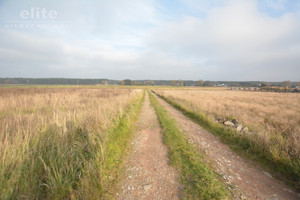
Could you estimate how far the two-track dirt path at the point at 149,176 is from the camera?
8.31 ft

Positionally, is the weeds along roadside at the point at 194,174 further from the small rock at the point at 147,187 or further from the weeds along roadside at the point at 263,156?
the weeds along roadside at the point at 263,156

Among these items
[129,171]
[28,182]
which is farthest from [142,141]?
[28,182]

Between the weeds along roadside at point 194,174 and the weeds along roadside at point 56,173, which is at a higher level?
the weeds along roadside at point 56,173

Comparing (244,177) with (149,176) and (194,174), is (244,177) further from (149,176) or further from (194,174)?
(149,176)

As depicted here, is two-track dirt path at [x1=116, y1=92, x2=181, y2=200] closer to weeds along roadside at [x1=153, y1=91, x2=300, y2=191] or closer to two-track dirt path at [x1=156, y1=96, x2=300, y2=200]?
two-track dirt path at [x1=156, y1=96, x2=300, y2=200]

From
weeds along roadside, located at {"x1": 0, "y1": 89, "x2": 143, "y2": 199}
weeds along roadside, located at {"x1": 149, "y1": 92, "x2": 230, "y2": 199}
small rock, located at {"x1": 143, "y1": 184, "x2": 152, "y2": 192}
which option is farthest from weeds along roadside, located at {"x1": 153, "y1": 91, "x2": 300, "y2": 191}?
weeds along roadside, located at {"x1": 0, "y1": 89, "x2": 143, "y2": 199}

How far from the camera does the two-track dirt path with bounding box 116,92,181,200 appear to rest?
2.53 m

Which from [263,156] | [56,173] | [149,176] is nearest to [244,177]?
[263,156]

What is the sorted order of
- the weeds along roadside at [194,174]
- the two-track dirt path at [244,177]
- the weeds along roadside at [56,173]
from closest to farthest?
the weeds along roadside at [56,173] → the weeds along roadside at [194,174] → the two-track dirt path at [244,177]

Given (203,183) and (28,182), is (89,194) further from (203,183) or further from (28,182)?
(203,183)

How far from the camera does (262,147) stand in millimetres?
4211

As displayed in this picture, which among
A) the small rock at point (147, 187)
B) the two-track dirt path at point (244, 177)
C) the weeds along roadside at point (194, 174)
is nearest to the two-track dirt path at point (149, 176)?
the small rock at point (147, 187)

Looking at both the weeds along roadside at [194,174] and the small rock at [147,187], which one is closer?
the weeds along roadside at [194,174]

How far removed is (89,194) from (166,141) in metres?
3.43
